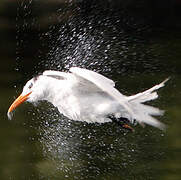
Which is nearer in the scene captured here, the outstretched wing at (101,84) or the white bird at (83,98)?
the outstretched wing at (101,84)

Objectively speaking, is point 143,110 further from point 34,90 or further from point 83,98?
point 34,90

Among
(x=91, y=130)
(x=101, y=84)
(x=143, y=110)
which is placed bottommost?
(x=91, y=130)

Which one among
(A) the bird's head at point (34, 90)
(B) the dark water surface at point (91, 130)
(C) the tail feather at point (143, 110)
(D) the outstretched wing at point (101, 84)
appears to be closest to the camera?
(D) the outstretched wing at point (101, 84)

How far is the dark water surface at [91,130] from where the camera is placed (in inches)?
91.9

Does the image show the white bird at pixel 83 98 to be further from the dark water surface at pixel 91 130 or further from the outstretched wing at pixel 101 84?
the dark water surface at pixel 91 130

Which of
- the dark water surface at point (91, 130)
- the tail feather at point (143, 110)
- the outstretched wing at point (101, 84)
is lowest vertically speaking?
the dark water surface at point (91, 130)

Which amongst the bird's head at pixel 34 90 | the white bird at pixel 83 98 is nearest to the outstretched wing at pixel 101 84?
the white bird at pixel 83 98

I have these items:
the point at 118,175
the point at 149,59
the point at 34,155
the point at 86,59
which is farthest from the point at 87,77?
the point at 149,59

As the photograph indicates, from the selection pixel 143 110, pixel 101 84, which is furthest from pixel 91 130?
pixel 101 84

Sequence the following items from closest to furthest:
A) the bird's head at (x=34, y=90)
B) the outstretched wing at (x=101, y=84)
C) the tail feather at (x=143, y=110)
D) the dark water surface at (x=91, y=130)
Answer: the outstretched wing at (x=101, y=84) < the tail feather at (x=143, y=110) < the bird's head at (x=34, y=90) < the dark water surface at (x=91, y=130)

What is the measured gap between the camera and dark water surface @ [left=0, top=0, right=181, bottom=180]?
7.66 feet

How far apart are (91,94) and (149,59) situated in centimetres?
170

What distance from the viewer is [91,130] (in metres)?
2.65

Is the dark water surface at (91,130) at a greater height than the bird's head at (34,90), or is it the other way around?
the bird's head at (34,90)
